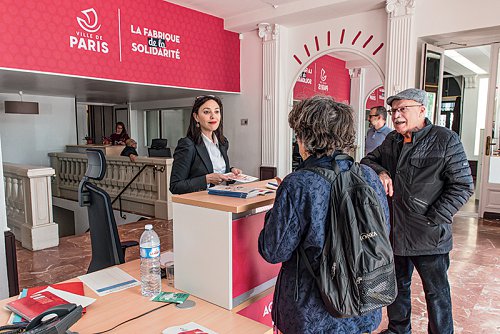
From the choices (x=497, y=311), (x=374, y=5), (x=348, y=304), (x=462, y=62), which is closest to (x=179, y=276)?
(x=348, y=304)

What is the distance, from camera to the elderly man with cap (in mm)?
2057

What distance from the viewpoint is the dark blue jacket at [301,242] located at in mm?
1163

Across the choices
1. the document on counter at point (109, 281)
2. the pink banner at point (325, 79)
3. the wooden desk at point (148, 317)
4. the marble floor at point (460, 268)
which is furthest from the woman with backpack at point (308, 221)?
the pink banner at point (325, 79)

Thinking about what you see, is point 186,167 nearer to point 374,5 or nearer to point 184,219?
point 184,219

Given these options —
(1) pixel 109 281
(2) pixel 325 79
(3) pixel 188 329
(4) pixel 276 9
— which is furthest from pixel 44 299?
(2) pixel 325 79

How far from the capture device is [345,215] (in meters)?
1.15

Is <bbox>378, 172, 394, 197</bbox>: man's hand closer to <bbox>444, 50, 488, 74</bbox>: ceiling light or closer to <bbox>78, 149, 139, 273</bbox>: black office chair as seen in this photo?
<bbox>78, 149, 139, 273</bbox>: black office chair

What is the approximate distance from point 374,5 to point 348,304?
548 centimetres

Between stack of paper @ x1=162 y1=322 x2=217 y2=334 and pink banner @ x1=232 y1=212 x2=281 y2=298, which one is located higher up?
pink banner @ x1=232 y1=212 x2=281 y2=298

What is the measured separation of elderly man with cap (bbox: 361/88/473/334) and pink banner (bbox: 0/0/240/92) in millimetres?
4321

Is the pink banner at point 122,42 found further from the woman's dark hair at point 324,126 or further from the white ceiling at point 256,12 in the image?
the woman's dark hair at point 324,126

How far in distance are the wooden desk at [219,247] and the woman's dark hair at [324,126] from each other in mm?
342

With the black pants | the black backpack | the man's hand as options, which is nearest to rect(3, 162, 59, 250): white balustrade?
the man's hand

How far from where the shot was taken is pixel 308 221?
1169mm
